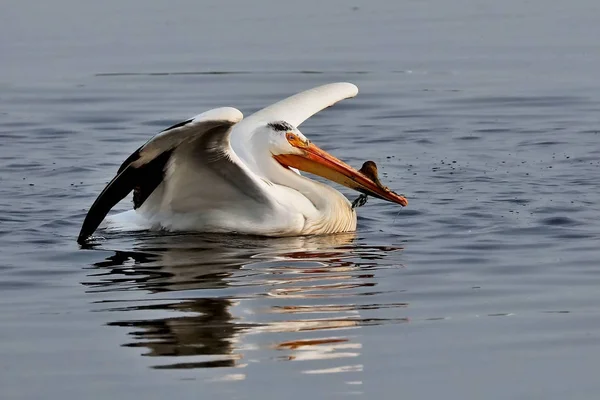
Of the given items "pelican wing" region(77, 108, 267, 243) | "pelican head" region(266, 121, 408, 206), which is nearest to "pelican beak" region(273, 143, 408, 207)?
"pelican head" region(266, 121, 408, 206)

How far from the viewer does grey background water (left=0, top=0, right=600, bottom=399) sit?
4.77 meters

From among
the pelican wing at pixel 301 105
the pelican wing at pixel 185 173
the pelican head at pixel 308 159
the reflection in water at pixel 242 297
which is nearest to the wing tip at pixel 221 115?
the pelican wing at pixel 185 173

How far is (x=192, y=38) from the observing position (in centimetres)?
1393

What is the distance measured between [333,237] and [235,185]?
1.98 ft

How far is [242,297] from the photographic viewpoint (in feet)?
19.1

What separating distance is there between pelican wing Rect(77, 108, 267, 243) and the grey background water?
9.3 inches

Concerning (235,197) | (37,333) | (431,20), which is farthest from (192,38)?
(37,333)

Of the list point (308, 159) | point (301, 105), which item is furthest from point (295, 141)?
point (301, 105)

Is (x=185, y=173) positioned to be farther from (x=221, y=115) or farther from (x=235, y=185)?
(x=221, y=115)

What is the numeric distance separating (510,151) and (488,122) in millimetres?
1071

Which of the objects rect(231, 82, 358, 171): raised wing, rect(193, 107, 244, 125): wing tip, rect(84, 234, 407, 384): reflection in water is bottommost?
rect(84, 234, 407, 384): reflection in water

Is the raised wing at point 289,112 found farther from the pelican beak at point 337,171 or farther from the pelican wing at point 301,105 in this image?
the pelican beak at point 337,171

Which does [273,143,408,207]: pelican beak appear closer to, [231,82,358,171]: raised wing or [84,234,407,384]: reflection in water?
[231,82,358,171]: raised wing

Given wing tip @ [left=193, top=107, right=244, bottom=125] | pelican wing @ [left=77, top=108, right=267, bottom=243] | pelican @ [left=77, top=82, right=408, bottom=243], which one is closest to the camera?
wing tip @ [left=193, top=107, right=244, bottom=125]
